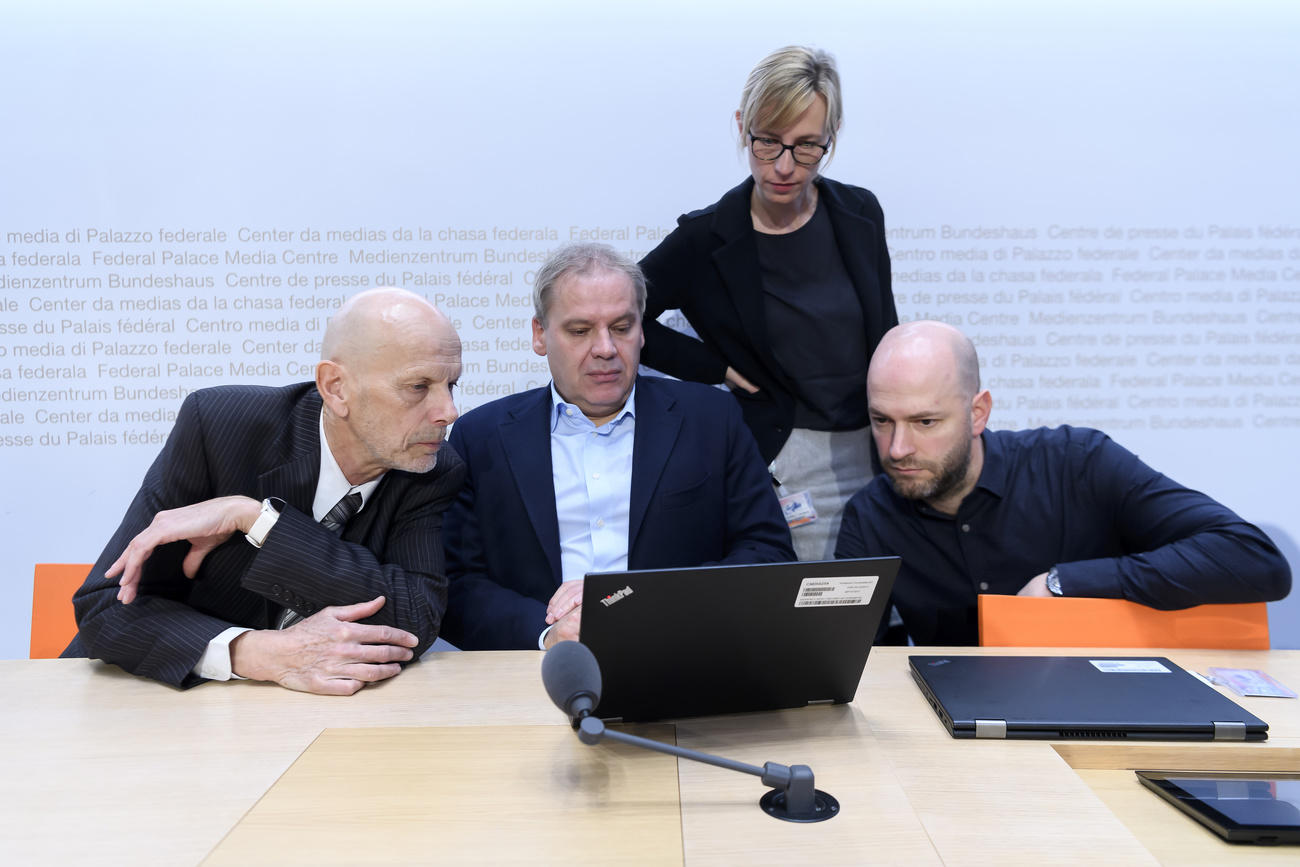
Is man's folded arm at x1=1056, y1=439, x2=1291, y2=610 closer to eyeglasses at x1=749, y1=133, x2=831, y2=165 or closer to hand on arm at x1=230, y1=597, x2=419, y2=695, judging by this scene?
eyeglasses at x1=749, y1=133, x2=831, y2=165

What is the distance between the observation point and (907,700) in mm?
1665

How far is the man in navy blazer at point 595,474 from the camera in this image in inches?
101

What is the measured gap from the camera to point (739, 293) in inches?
114

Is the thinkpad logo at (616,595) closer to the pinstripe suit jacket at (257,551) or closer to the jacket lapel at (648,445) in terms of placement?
the pinstripe suit jacket at (257,551)

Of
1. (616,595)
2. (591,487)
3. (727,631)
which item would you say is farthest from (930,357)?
(616,595)

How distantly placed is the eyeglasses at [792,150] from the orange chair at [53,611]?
79.7 inches

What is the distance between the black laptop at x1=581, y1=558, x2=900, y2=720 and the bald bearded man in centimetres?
99

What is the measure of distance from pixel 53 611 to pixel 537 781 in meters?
1.53

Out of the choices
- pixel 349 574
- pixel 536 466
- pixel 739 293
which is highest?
pixel 739 293

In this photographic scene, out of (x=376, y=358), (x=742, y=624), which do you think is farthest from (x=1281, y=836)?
(x=376, y=358)

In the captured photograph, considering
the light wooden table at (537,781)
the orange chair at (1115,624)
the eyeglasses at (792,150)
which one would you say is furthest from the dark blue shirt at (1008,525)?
the eyeglasses at (792,150)

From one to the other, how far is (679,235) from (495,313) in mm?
877

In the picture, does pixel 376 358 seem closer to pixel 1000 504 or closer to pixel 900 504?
pixel 900 504

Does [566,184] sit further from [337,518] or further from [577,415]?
[337,518]
